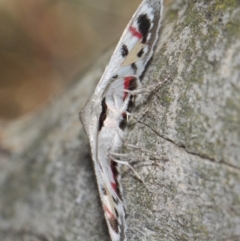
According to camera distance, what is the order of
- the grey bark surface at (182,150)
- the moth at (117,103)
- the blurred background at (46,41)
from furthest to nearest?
the blurred background at (46,41) < the moth at (117,103) < the grey bark surface at (182,150)

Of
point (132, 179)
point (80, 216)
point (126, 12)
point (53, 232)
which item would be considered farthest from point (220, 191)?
point (126, 12)

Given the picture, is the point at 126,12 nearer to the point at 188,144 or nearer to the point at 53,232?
the point at 53,232

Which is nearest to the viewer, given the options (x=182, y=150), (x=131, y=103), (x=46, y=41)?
(x=182, y=150)

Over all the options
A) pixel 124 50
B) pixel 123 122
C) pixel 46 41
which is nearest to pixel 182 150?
pixel 123 122

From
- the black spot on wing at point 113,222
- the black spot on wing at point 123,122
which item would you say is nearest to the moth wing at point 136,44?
the black spot on wing at point 123,122

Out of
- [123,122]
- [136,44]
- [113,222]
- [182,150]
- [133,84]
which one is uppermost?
[136,44]

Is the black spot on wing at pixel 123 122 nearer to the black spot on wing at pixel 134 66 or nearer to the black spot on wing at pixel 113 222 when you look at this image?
the black spot on wing at pixel 134 66

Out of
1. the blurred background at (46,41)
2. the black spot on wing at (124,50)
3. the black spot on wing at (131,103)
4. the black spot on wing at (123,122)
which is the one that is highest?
the blurred background at (46,41)

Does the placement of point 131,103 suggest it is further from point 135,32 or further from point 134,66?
point 135,32
